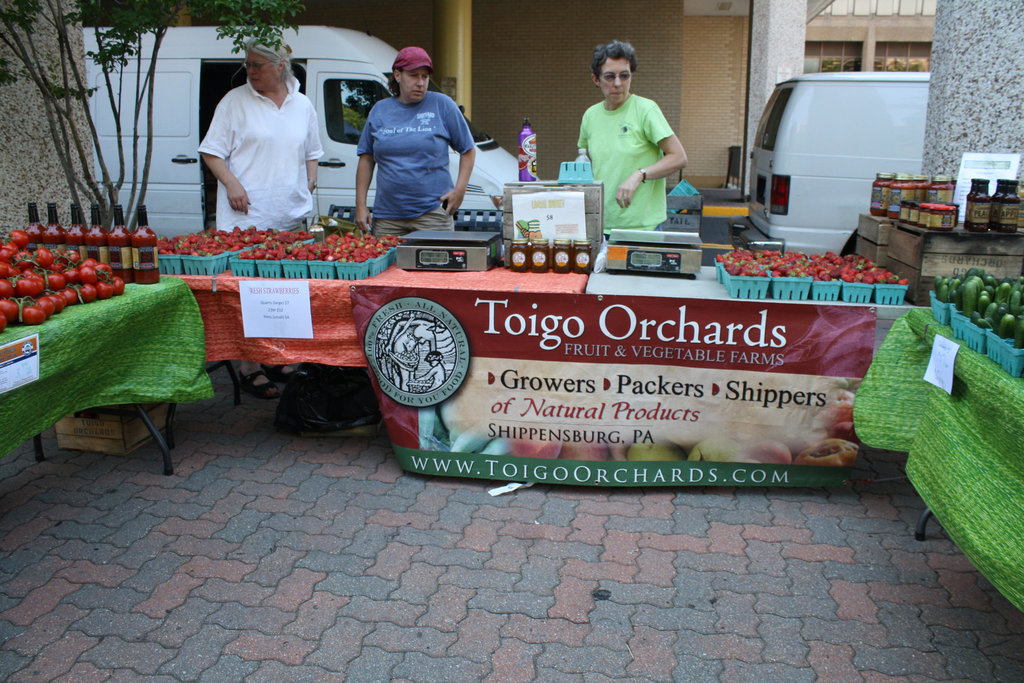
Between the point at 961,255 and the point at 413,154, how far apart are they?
3.05 metres

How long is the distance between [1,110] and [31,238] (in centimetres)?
226

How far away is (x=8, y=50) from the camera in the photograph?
18.2 feet

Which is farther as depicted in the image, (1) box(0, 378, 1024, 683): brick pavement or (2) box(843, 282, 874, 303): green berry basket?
(2) box(843, 282, 874, 303): green berry basket

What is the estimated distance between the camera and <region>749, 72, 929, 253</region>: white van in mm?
7590

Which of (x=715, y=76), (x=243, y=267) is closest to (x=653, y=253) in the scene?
(x=243, y=267)

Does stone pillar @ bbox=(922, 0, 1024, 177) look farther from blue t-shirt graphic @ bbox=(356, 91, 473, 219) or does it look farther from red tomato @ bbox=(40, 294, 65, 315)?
red tomato @ bbox=(40, 294, 65, 315)

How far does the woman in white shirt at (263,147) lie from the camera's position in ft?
16.0

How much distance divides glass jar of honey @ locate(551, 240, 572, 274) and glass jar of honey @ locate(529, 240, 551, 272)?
0.03 m

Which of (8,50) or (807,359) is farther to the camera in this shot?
(8,50)

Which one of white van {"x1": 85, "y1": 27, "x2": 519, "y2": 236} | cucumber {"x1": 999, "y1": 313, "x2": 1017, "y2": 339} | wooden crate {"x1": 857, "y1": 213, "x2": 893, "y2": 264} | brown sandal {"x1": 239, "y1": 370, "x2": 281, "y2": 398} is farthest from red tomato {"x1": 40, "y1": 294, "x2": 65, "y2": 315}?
white van {"x1": 85, "y1": 27, "x2": 519, "y2": 236}

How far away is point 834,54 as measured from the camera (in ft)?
80.0

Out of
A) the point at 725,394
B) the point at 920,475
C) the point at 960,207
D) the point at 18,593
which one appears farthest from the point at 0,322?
the point at 960,207

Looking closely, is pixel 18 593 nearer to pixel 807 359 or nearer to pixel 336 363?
pixel 336 363

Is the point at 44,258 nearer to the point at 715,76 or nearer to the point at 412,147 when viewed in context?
the point at 412,147
